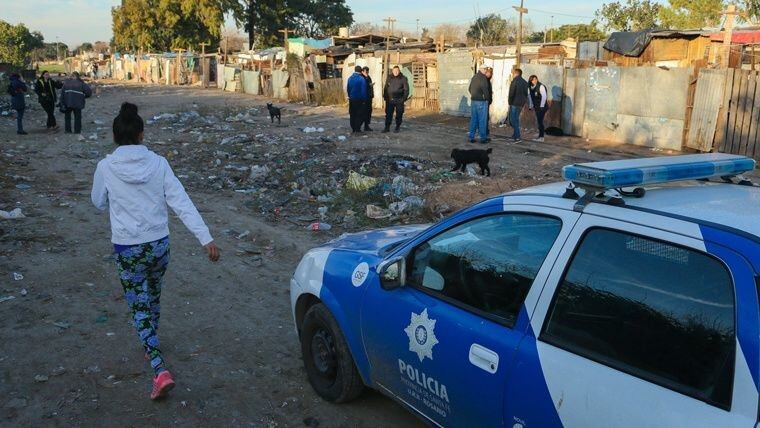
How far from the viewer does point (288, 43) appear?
31922mm

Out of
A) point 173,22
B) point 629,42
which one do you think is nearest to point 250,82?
point 173,22

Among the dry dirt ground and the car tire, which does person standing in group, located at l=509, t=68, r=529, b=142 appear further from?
the car tire

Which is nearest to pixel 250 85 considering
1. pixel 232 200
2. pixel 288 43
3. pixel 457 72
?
pixel 288 43

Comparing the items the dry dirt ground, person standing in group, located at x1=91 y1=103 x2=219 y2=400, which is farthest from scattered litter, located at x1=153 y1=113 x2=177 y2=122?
person standing in group, located at x1=91 y1=103 x2=219 y2=400

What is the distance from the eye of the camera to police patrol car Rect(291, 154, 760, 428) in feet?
6.25

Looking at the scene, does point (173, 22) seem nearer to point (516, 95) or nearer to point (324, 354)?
point (516, 95)

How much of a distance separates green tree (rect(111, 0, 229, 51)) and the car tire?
54.0 metres

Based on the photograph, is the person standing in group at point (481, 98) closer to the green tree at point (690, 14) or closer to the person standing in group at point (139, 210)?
the person standing in group at point (139, 210)

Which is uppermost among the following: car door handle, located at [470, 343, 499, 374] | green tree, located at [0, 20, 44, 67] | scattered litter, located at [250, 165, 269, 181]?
green tree, located at [0, 20, 44, 67]

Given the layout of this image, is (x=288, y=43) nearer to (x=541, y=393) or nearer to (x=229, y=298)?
Result: (x=229, y=298)

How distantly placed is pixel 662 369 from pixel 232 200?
8.27 meters

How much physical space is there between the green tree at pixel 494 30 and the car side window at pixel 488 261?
44808mm

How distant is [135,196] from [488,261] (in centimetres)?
215

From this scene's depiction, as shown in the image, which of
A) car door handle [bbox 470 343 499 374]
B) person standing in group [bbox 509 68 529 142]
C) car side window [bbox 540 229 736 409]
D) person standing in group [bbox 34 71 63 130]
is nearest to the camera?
car side window [bbox 540 229 736 409]
